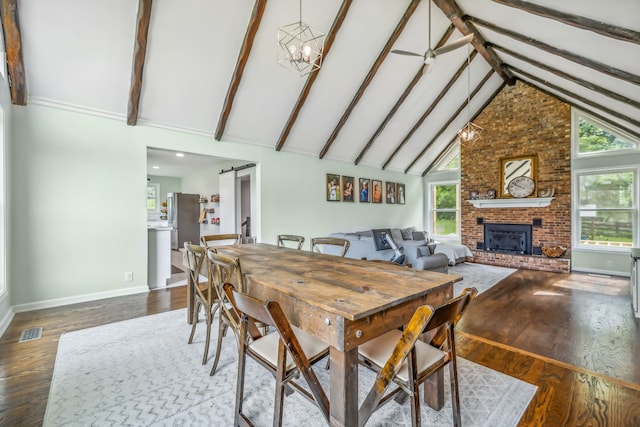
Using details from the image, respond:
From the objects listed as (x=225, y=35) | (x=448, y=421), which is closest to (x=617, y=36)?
(x=448, y=421)

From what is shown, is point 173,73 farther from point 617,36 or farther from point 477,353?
point 617,36

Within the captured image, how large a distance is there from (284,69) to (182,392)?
13.6ft

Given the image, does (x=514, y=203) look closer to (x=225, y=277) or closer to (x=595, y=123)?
(x=595, y=123)

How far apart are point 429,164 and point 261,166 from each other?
222 inches

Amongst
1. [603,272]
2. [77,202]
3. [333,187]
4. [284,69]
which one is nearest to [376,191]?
[333,187]

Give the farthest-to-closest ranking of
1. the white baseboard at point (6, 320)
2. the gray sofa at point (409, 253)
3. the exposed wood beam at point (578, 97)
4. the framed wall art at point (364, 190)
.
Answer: the framed wall art at point (364, 190) → the gray sofa at point (409, 253) → the exposed wood beam at point (578, 97) → the white baseboard at point (6, 320)

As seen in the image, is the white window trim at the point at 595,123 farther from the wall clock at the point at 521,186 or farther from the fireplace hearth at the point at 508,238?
the fireplace hearth at the point at 508,238

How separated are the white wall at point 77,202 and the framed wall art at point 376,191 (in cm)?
425

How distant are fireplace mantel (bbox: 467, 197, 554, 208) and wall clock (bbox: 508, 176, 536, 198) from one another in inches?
5.3

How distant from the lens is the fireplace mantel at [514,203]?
652 centimetres

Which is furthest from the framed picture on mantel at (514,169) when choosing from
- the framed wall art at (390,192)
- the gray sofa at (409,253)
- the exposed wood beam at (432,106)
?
the gray sofa at (409,253)

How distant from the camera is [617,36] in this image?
2910 millimetres

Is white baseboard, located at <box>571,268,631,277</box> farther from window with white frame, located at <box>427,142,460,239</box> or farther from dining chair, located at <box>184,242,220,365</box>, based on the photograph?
dining chair, located at <box>184,242,220,365</box>

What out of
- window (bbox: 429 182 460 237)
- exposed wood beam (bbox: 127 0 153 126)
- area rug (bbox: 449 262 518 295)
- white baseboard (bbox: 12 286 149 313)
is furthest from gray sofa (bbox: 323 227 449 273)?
exposed wood beam (bbox: 127 0 153 126)
